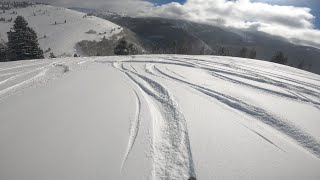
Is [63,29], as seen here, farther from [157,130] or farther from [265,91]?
[157,130]

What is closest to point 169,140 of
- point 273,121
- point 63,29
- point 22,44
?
point 273,121

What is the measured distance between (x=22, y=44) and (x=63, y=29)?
74809mm

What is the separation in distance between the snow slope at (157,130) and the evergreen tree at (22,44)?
82.4 ft

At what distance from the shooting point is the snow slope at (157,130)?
3736 mm

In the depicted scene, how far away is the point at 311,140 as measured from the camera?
464 centimetres

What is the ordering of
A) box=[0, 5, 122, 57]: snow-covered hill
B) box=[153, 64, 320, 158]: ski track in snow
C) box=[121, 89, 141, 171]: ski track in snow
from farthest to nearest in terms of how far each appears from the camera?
box=[0, 5, 122, 57]: snow-covered hill < box=[153, 64, 320, 158]: ski track in snow < box=[121, 89, 141, 171]: ski track in snow

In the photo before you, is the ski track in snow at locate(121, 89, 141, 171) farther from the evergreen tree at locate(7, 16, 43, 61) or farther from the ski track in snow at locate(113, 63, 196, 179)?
the evergreen tree at locate(7, 16, 43, 61)

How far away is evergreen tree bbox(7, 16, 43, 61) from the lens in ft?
98.8

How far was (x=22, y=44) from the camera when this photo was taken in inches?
1187

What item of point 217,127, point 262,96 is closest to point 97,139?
point 217,127

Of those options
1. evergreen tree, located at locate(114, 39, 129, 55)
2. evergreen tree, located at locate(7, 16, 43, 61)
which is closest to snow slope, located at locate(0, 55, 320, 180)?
evergreen tree, located at locate(7, 16, 43, 61)

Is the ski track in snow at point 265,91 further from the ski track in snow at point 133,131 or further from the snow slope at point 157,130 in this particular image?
the ski track in snow at point 133,131

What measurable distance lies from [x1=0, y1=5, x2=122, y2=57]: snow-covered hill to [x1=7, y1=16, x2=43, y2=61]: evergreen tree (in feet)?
125

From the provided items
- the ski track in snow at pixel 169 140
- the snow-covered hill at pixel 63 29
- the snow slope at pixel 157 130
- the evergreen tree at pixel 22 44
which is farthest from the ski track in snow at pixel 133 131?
the snow-covered hill at pixel 63 29
